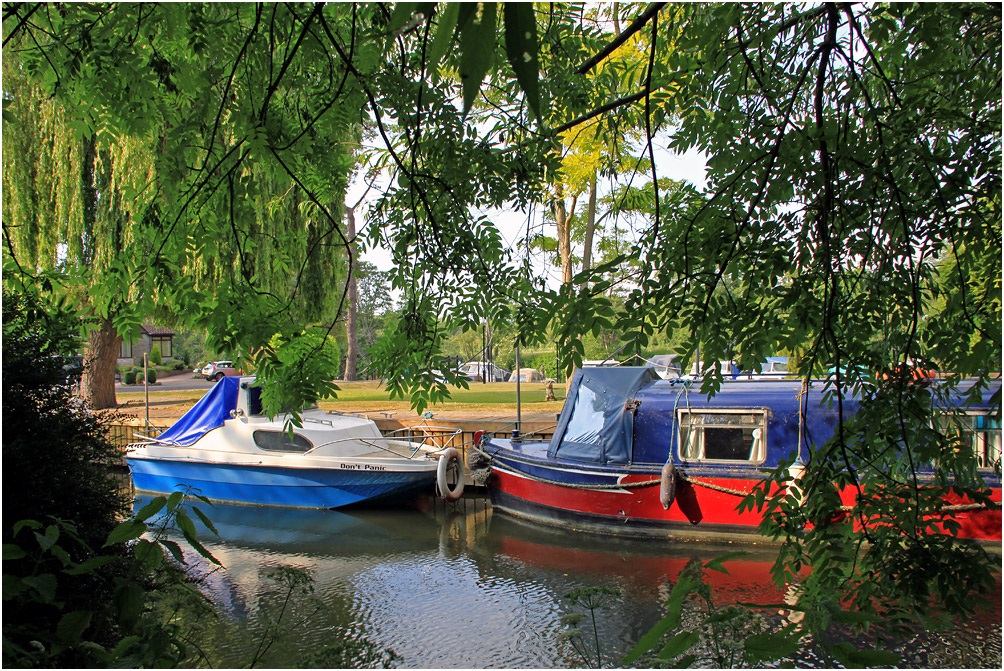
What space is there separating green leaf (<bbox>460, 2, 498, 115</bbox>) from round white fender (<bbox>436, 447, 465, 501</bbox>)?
37.7 feet

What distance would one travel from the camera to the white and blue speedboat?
12.1m

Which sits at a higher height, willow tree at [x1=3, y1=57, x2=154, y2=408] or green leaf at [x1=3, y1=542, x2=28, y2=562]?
willow tree at [x1=3, y1=57, x2=154, y2=408]

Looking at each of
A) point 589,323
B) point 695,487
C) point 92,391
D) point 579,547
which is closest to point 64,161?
point 92,391

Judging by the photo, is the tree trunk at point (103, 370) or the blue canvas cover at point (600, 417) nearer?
the blue canvas cover at point (600, 417)

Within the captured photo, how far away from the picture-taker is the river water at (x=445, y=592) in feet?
21.1

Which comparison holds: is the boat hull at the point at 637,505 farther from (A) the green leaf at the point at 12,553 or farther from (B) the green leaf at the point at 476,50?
(B) the green leaf at the point at 476,50

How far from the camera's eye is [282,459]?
→ 1245cm

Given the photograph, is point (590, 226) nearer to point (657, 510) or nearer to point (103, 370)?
point (657, 510)

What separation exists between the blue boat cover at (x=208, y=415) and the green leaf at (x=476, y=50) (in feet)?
44.7

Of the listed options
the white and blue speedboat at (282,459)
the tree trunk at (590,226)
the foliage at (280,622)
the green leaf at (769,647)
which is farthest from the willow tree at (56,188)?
the green leaf at (769,647)

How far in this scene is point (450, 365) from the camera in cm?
355

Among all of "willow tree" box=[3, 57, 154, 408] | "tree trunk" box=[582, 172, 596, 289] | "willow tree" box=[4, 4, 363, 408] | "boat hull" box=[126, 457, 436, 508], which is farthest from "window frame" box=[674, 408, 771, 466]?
"willow tree" box=[3, 57, 154, 408]

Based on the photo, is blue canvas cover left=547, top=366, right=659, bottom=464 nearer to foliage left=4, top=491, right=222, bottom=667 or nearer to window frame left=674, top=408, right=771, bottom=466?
window frame left=674, top=408, right=771, bottom=466

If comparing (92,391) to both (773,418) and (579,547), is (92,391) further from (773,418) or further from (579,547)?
(773,418)
